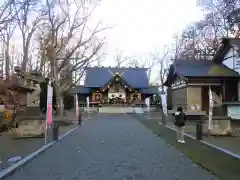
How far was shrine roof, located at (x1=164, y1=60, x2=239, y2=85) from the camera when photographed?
32219mm

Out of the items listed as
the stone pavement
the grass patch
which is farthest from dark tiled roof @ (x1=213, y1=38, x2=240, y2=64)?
the stone pavement

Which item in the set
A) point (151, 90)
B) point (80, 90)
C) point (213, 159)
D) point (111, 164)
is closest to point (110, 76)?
point (80, 90)

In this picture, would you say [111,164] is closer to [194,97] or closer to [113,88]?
[194,97]

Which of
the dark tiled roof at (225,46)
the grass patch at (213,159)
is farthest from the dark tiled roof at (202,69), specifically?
the grass patch at (213,159)

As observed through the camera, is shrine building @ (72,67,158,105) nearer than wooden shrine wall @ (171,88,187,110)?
No

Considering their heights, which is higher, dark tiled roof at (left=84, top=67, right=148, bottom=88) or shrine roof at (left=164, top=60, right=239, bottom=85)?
dark tiled roof at (left=84, top=67, right=148, bottom=88)

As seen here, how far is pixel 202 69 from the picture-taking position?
3419 cm

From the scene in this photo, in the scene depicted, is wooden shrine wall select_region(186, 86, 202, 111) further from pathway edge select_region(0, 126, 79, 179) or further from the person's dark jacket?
pathway edge select_region(0, 126, 79, 179)

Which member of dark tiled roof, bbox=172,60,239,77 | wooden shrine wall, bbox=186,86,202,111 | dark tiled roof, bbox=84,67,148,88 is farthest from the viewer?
dark tiled roof, bbox=84,67,148,88

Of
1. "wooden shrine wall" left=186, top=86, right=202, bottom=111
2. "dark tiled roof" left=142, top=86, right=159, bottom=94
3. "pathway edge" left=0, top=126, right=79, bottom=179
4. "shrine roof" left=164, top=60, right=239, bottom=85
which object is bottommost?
"pathway edge" left=0, top=126, right=79, bottom=179

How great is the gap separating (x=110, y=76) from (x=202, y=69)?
31268 millimetres

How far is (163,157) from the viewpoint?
11.6m

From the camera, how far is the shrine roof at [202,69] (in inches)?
1268

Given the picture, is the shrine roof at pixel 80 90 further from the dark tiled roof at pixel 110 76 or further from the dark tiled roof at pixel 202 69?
the dark tiled roof at pixel 202 69
